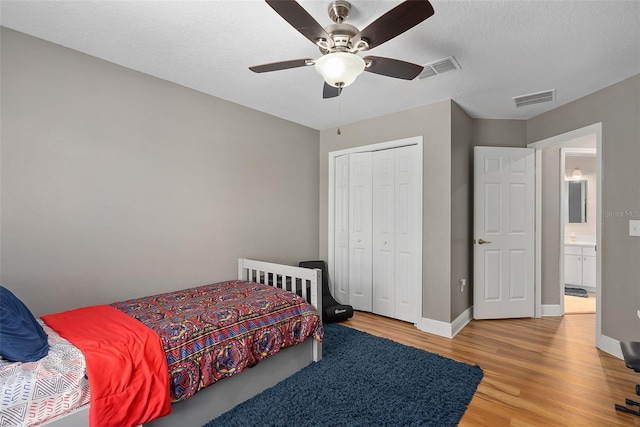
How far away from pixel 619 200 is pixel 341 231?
2803 millimetres

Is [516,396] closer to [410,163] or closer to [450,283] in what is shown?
[450,283]

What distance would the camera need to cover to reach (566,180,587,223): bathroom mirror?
5238mm

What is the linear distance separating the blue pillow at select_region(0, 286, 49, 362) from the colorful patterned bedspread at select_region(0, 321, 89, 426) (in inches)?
1.3

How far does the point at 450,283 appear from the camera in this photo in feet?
10.4

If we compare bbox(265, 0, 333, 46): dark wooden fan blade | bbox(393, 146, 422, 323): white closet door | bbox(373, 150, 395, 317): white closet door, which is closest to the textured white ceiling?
bbox(265, 0, 333, 46): dark wooden fan blade

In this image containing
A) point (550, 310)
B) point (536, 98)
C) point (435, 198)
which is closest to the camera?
point (536, 98)

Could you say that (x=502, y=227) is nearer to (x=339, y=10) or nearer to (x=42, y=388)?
(x=339, y=10)

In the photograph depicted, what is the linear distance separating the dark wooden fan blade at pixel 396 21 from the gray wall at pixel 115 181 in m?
1.95

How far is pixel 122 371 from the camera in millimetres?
1453

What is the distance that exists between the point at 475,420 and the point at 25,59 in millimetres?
3734

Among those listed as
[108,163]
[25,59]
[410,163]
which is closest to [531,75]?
A: [410,163]

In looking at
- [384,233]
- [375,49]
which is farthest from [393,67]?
[384,233]

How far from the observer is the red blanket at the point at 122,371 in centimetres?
138

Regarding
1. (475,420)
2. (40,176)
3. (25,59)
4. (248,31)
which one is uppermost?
(248,31)
